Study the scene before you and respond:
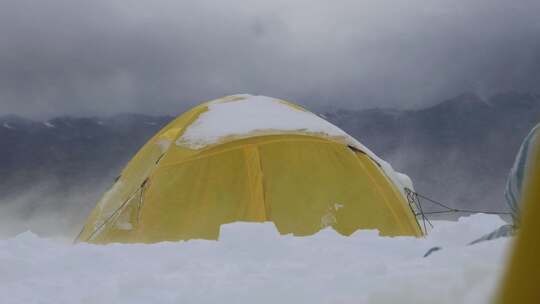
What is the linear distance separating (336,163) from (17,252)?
4.51 meters

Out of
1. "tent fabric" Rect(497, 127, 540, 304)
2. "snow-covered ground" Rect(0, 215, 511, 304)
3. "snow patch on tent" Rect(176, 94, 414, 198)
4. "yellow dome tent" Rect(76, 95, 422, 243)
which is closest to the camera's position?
"tent fabric" Rect(497, 127, 540, 304)

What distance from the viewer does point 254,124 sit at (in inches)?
300

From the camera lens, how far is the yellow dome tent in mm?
7000

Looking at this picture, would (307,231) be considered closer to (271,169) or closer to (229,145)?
(271,169)

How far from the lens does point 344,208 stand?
7.20m

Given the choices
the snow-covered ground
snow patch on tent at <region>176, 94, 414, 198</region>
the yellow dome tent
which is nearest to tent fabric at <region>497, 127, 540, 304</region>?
the snow-covered ground

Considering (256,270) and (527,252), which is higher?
(527,252)

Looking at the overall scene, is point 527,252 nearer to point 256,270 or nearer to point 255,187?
point 256,270

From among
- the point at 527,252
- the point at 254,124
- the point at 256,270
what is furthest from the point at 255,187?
the point at 527,252

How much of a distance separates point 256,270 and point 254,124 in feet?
16.2

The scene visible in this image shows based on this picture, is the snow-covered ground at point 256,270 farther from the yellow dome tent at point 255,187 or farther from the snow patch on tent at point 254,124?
the snow patch on tent at point 254,124

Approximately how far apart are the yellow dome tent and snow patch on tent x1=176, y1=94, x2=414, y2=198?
0.02m

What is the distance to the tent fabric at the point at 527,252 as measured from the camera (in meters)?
0.75

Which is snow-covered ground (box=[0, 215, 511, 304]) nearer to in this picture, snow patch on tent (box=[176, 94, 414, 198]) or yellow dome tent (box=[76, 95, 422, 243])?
yellow dome tent (box=[76, 95, 422, 243])
